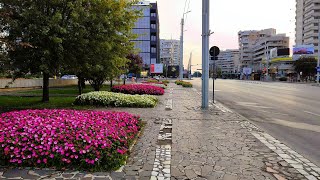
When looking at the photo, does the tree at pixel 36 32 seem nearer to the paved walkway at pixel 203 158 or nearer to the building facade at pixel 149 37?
the paved walkway at pixel 203 158

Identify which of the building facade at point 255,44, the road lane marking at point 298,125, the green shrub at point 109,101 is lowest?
the road lane marking at point 298,125

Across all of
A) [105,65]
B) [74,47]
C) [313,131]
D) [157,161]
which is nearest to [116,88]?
[105,65]

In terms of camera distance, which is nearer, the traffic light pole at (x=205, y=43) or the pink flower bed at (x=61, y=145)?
the pink flower bed at (x=61, y=145)

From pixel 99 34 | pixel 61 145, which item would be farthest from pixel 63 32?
pixel 61 145

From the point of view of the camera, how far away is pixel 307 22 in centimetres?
13050

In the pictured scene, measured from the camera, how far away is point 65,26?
41.7 ft

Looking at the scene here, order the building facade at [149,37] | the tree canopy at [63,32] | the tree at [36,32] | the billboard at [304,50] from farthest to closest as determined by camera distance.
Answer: the building facade at [149,37] → the billboard at [304,50] → the tree canopy at [63,32] → the tree at [36,32]

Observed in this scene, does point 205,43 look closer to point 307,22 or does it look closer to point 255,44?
point 307,22

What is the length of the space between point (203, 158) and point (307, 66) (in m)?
94.4

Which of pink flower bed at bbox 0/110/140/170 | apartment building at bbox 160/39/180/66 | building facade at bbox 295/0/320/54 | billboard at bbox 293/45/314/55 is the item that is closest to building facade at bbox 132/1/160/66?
apartment building at bbox 160/39/180/66

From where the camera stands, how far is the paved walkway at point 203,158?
5.15 meters

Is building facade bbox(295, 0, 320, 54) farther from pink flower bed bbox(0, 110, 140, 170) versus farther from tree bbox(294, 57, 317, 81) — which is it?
pink flower bed bbox(0, 110, 140, 170)

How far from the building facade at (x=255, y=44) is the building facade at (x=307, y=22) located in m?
8.98

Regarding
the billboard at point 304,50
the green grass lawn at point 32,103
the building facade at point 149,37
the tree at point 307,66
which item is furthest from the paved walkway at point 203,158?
the billboard at point 304,50
